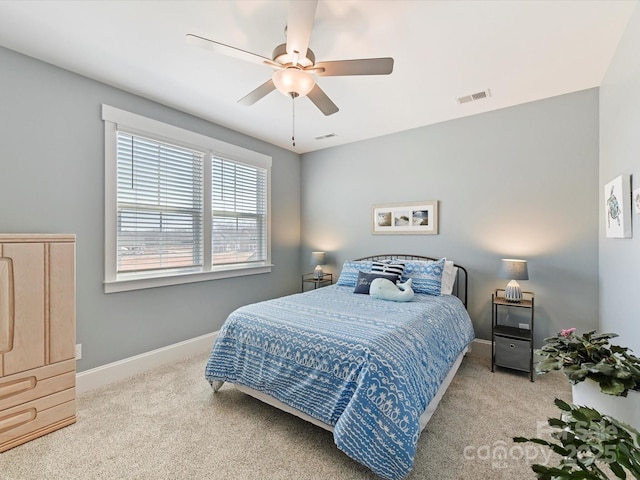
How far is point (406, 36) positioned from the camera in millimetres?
2090

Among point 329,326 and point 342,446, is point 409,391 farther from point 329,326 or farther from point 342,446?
point 329,326

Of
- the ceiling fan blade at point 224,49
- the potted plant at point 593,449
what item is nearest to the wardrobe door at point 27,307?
the ceiling fan blade at point 224,49

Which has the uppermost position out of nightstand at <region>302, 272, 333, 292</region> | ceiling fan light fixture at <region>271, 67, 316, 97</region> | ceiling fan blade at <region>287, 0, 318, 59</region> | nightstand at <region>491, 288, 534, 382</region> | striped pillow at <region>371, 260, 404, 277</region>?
ceiling fan blade at <region>287, 0, 318, 59</region>

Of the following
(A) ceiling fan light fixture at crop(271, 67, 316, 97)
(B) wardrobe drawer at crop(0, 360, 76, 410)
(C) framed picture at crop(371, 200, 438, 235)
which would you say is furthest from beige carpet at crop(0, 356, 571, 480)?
(A) ceiling fan light fixture at crop(271, 67, 316, 97)

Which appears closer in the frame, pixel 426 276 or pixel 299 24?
pixel 299 24

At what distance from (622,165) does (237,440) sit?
3.33 metres

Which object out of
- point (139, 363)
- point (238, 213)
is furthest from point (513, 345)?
point (139, 363)

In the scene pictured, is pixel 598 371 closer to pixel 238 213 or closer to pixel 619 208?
pixel 619 208

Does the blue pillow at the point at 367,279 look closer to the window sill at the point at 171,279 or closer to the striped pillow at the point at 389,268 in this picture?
the striped pillow at the point at 389,268

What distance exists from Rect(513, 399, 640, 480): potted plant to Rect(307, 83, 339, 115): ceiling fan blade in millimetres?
2153

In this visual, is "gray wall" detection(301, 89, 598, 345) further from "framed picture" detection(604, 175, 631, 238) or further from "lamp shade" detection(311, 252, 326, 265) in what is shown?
"framed picture" detection(604, 175, 631, 238)

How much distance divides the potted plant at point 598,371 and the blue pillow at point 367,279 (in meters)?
1.88

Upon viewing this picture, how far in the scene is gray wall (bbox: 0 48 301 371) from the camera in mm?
2275

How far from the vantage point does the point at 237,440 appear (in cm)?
197
